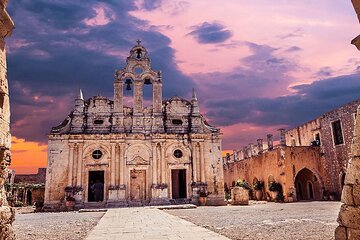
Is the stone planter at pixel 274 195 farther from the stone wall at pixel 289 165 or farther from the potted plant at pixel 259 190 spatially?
the potted plant at pixel 259 190

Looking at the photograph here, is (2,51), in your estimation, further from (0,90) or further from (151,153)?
(151,153)

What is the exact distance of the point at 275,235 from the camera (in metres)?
7.57

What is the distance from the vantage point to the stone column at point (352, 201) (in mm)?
3777

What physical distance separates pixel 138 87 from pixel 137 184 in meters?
8.01

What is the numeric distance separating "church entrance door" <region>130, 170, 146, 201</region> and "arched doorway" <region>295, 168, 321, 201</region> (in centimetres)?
1450

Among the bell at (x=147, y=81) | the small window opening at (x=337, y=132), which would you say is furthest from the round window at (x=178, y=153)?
the small window opening at (x=337, y=132)

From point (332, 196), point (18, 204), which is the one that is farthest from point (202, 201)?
point (18, 204)

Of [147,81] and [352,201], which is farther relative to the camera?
[147,81]

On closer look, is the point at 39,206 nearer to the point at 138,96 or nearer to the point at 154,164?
the point at 154,164

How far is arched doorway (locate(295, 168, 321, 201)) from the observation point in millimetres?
27431

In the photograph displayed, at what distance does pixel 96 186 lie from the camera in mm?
26453

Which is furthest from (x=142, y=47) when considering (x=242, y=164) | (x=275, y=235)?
(x=275, y=235)

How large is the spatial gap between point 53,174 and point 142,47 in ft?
42.1

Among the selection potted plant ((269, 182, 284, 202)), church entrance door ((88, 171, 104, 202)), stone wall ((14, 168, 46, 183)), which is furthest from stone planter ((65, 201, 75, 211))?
stone wall ((14, 168, 46, 183))
